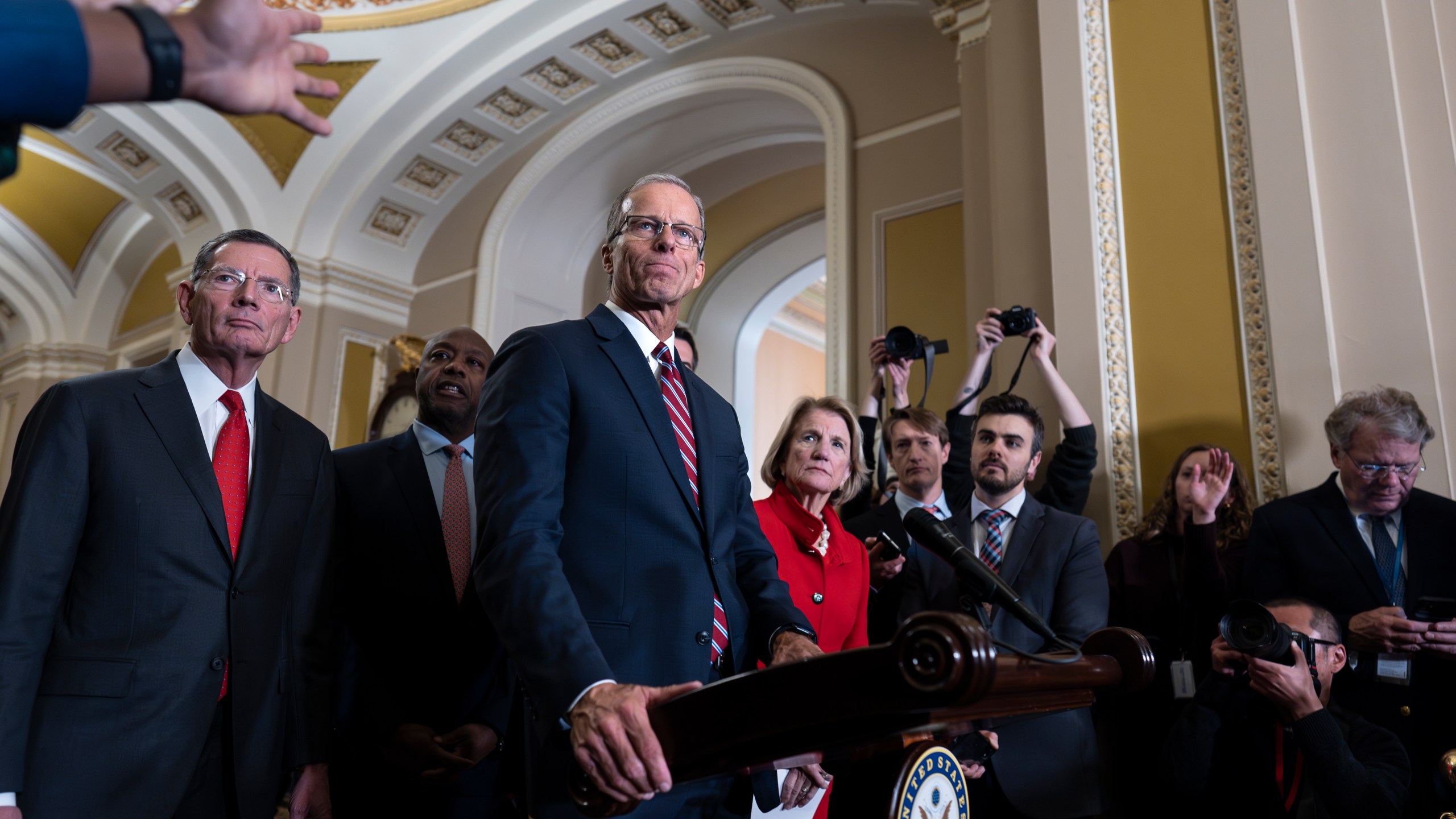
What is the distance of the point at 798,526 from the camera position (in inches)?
101

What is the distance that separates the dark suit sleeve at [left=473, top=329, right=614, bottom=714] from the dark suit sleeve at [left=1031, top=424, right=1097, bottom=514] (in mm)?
2212

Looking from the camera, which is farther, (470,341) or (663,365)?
(470,341)

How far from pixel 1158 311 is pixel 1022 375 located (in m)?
0.50

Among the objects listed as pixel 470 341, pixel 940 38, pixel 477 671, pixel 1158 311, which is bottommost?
pixel 477 671

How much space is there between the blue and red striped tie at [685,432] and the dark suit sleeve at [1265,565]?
5.78ft

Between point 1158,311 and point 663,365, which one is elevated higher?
point 1158,311

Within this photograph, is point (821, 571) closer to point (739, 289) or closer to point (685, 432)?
point (685, 432)

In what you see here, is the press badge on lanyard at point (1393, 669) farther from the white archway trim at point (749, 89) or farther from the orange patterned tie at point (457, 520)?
the white archway trim at point (749, 89)

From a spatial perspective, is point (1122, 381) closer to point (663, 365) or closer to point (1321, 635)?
point (1321, 635)

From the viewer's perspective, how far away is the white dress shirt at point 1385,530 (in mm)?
2631

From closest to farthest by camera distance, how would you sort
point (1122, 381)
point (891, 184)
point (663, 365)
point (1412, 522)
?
point (663, 365), point (1412, 522), point (1122, 381), point (891, 184)

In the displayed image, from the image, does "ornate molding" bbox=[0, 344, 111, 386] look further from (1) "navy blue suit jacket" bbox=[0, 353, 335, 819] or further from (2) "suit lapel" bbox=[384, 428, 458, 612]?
(1) "navy blue suit jacket" bbox=[0, 353, 335, 819]

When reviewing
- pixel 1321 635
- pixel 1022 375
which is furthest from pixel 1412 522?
pixel 1022 375

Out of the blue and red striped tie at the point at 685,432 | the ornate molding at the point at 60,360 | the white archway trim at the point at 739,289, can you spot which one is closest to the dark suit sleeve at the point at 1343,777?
the blue and red striped tie at the point at 685,432
